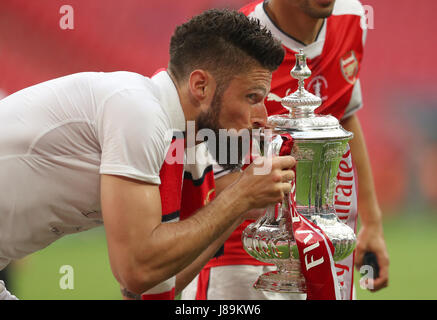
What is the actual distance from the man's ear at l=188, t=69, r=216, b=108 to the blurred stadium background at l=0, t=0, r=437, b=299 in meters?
3.02

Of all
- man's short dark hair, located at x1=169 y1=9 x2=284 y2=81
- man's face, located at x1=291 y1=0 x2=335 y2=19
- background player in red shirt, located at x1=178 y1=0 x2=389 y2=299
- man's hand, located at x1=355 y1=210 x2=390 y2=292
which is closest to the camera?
man's short dark hair, located at x1=169 y1=9 x2=284 y2=81

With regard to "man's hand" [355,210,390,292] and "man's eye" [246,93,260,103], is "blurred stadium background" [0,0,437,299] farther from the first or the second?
"man's eye" [246,93,260,103]

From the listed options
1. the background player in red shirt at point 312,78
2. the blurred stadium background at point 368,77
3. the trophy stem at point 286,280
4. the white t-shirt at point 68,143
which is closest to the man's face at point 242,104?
the white t-shirt at point 68,143

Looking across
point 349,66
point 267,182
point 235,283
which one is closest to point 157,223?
point 267,182

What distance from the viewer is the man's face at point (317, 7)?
2078 mm

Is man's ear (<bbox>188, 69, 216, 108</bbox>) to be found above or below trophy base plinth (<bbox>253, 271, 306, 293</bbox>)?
above

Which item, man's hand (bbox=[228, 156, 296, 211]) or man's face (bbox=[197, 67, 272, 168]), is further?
man's face (bbox=[197, 67, 272, 168])

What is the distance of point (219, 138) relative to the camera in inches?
65.5

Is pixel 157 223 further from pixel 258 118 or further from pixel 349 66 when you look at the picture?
pixel 349 66

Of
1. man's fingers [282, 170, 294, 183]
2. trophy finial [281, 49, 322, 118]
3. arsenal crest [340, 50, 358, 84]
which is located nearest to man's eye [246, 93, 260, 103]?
trophy finial [281, 49, 322, 118]

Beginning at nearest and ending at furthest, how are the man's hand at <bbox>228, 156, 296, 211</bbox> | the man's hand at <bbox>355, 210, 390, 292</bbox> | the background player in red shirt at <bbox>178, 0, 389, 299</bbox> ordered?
the man's hand at <bbox>228, 156, 296, 211</bbox> → the background player in red shirt at <bbox>178, 0, 389, 299</bbox> → the man's hand at <bbox>355, 210, 390, 292</bbox>

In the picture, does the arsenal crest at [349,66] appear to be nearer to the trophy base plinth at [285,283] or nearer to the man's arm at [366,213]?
the man's arm at [366,213]

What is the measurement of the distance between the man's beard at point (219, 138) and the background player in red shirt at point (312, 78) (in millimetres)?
381

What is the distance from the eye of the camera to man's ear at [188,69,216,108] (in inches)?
62.6
